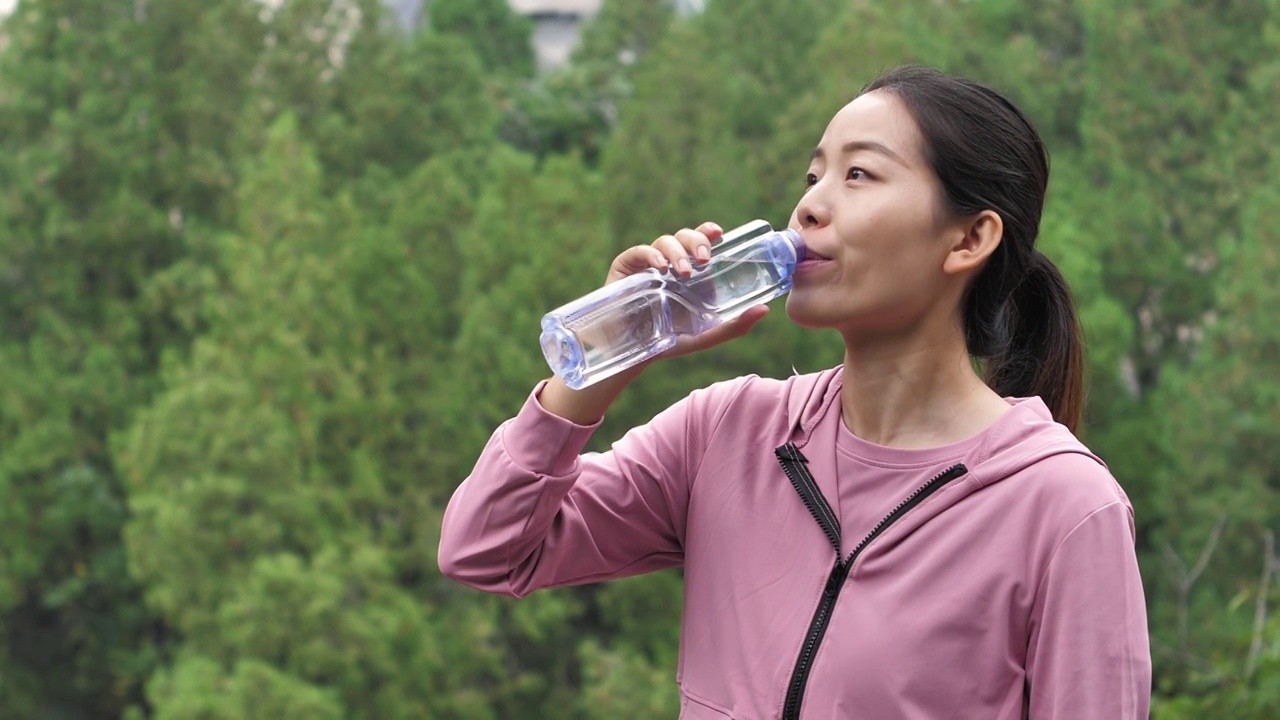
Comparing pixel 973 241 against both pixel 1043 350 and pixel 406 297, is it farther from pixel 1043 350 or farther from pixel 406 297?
pixel 406 297

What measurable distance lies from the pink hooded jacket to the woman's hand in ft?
0.06

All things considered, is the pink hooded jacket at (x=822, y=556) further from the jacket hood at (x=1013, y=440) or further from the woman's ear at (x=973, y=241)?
the woman's ear at (x=973, y=241)

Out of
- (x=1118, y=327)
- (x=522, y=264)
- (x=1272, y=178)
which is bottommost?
(x=1118, y=327)

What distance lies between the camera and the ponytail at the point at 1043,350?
1417 millimetres

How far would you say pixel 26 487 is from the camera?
13.3m

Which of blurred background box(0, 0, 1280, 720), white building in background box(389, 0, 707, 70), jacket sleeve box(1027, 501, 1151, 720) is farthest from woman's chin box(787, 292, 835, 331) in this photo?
Answer: white building in background box(389, 0, 707, 70)

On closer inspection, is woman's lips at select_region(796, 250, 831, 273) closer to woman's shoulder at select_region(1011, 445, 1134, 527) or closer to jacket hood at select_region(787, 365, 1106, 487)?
jacket hood at select_region(787, 365, 1106, 487)

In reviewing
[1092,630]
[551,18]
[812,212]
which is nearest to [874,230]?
[812,212]

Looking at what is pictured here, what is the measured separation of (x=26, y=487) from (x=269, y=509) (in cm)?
317

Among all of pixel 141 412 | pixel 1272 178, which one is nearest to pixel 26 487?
pixel 141 412

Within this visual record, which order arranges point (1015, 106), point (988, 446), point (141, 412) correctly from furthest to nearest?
point (141, 412) < point (1015, 106) < point (988, 446)

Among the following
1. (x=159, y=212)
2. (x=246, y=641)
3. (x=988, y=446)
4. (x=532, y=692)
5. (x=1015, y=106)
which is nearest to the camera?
(x=988, y=446)

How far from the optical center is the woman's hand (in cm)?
131

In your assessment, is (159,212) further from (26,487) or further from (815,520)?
(815,520)
